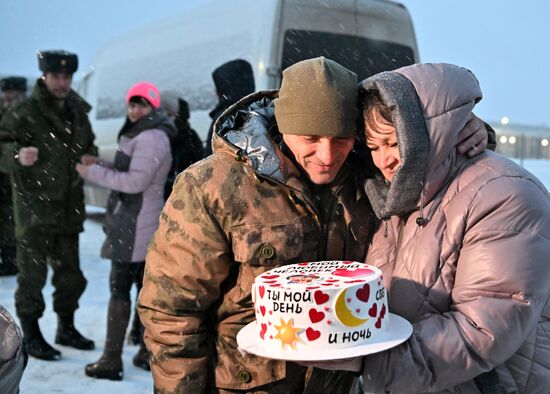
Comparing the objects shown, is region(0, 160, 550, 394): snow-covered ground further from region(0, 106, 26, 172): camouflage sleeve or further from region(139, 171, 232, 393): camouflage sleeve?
region(139, 171, 232, 393): camouflage sleeve

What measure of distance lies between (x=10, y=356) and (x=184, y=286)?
79 centimetres

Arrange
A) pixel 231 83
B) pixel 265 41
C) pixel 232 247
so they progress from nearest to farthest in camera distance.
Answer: pixel 232 247 < pixel 231 83 < pixel 265 41

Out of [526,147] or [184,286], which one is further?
[526,147]

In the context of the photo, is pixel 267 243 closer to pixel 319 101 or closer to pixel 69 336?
pixel 319 101

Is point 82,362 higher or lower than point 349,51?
lower

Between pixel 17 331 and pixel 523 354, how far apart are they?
1.71m

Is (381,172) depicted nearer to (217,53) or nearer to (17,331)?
(17,331)

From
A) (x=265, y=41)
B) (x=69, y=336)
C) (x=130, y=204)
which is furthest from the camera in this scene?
(x=265, y=41)

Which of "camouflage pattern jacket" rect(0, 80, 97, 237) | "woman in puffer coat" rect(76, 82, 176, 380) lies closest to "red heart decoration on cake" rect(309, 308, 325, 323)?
"woman in puffer coat" rect(76, 82, 176, 380)

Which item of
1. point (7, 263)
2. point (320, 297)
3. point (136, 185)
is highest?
point (320, 297)

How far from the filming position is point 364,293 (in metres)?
1.67

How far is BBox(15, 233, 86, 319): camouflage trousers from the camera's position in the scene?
17.0ft

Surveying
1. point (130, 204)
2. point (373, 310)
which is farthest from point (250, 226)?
point (130, 204)

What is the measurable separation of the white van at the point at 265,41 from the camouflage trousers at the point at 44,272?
2470 mm
